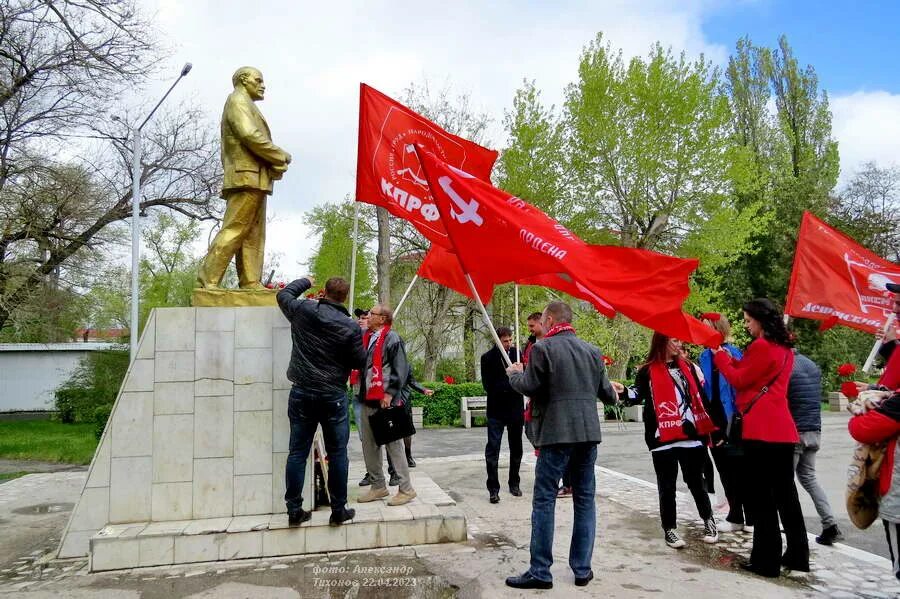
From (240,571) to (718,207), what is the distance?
2387cm

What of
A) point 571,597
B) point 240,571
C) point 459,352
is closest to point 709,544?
point 571,597

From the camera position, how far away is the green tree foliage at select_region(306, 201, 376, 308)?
31688 mm

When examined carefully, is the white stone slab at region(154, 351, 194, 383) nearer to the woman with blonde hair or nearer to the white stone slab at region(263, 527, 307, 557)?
the white stone slab at region(263, 527, 307, 557)

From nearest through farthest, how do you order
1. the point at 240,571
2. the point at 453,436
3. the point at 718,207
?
the point at 240,571, the point at 453,436, the point at 718,207

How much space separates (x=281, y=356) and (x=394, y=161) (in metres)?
2.45

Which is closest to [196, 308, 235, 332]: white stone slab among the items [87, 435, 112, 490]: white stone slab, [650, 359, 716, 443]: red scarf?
[87, 435, 112, 490]: white stone slab

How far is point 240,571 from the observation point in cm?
479

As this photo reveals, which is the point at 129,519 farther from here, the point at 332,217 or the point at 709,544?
the point at 332,217

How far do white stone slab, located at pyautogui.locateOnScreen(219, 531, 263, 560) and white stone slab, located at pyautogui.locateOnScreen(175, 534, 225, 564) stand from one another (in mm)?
45

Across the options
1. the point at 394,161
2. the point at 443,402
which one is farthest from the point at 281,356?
the point at 443,402

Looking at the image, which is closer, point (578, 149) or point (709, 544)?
point (709, 544)

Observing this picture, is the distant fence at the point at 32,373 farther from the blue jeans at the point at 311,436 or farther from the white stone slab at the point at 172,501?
the blue jeans at the point at 311,436

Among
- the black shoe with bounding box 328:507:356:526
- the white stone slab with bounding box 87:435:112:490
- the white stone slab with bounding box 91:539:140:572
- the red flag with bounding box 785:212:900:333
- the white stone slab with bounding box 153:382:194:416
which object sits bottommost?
the white stone slab with bounding box 91:539:140:572

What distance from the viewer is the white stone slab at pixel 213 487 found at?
18.0ft
